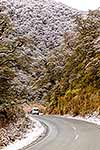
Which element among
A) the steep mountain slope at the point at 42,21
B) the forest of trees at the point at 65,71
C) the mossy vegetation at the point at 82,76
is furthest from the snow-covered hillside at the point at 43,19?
the mossy vegetation at the point at 82,76

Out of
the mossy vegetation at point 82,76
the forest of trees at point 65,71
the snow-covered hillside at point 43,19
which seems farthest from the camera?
the snow-covered hillside at point 43,19

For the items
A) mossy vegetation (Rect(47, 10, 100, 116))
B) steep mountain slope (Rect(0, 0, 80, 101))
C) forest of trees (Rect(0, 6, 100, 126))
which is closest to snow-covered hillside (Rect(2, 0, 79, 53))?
steep mountain slope (Rect(0, 0, 80, 101))

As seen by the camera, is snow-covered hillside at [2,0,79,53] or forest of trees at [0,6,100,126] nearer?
forest of trees at [0,6,100,126]

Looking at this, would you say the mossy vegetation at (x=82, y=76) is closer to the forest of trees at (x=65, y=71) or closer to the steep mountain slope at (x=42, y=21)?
the forest of trees at (x=65, y=71)

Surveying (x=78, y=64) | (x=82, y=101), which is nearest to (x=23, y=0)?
(x=78, y=64)

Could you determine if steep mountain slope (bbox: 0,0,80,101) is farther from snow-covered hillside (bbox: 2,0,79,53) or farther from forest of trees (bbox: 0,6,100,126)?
forest of trees (bbox: 0,6,100,126)

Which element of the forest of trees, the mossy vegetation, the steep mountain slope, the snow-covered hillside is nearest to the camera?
the forest of trees

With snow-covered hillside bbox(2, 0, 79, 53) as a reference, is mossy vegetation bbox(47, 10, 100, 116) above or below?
below

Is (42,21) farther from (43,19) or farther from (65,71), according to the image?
(65,71)

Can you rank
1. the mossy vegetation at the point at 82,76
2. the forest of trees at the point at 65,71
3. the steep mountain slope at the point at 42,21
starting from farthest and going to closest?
1. the steep mountain slope at the point at 42,21
2. the mossy vegetation at the point at 82,76
3. the forest of trees at the point at 65,71

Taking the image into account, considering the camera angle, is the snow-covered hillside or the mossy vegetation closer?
the mossy vegetation

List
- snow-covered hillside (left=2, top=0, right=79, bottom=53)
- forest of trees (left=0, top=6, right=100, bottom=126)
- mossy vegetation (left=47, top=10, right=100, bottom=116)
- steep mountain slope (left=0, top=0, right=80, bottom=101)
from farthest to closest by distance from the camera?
snow-covered hillside (left=2, top=0, right=79, bottom=53) < steep mountain slope (left=0, top=0, right=80, bottom=101) < mossy vegetation (left=47, top=10, right=100, bottom=116) < forest of trees (left=0, top=6, right=100, bottom=126)

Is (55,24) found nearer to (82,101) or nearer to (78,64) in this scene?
(78,64)

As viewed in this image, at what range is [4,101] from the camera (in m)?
24.5
